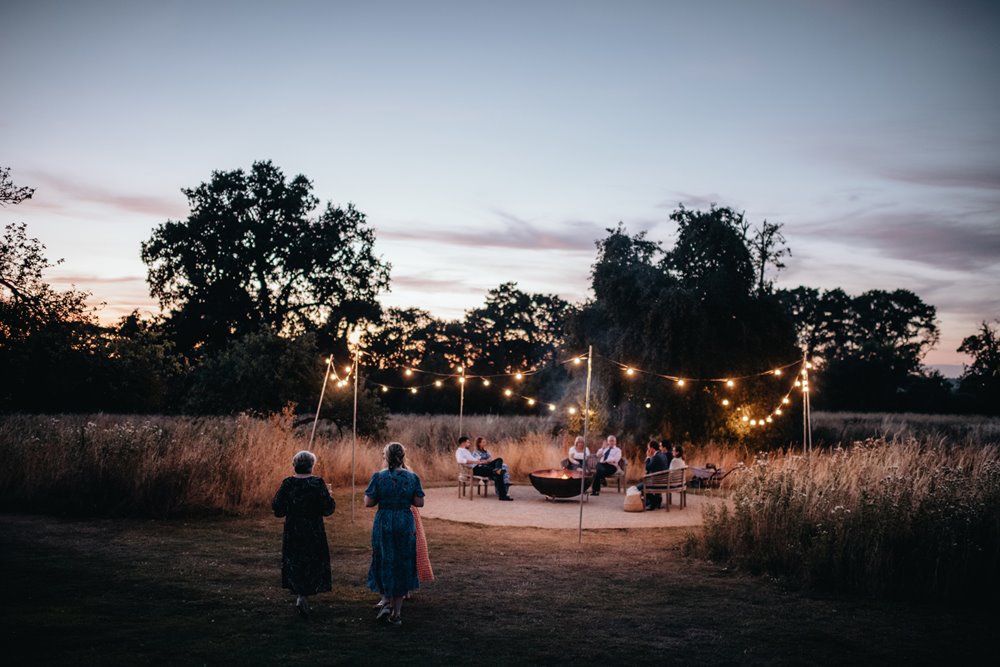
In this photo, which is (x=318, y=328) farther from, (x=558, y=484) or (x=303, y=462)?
(x=303, y=462)

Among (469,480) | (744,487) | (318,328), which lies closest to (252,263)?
(318,328)

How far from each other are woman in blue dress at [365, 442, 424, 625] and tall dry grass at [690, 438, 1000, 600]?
164 inches

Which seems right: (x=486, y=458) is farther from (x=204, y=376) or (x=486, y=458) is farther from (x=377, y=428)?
(x=204, y=376)

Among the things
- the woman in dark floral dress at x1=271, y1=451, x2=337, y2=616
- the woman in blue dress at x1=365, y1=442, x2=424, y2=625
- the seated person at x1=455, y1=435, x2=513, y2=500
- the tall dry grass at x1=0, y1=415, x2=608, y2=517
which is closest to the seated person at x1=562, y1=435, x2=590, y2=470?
the seated person at x1=455, y1=435, x2=513, y2=500

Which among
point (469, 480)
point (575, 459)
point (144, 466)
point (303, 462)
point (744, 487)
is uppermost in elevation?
point (303, 462)

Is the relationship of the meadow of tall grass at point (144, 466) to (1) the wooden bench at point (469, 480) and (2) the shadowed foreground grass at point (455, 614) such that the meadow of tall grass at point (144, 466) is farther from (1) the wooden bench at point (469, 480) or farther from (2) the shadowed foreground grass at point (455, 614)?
(1) the wooden bench at point (469, 480)

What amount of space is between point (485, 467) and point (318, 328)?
77.2ft

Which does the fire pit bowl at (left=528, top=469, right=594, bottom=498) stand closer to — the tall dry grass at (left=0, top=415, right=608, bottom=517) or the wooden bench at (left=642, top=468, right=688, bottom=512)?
the wooden bench at (left=642, top=468, right=688, bottom=512)

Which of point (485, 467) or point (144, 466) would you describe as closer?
point (144, 466)

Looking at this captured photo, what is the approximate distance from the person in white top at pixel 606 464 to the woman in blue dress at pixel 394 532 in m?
9.11

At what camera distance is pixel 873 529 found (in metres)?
7.89

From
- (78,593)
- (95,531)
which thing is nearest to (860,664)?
(78,593)

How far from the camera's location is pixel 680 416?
21.5 m

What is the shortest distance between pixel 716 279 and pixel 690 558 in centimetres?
1357
